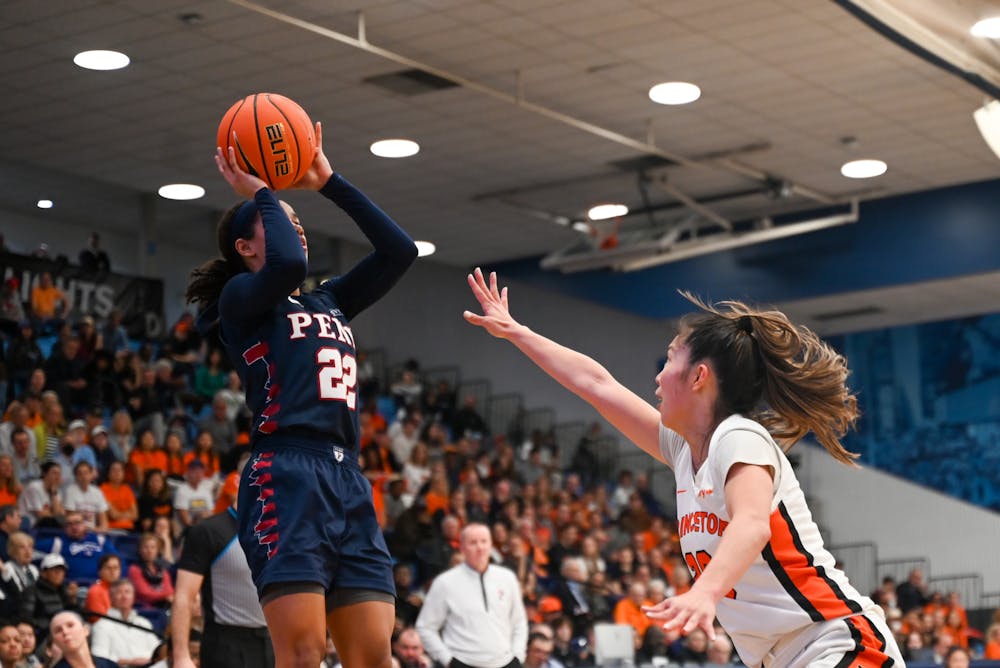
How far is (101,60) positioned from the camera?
13500 millimetres

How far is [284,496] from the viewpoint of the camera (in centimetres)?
426

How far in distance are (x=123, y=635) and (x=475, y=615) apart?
277 cm

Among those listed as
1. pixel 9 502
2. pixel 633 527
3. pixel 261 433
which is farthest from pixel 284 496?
pixel 633 527

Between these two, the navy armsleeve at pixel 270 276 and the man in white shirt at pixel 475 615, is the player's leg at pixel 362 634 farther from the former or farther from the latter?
the man in white shirt at pixel 475 615

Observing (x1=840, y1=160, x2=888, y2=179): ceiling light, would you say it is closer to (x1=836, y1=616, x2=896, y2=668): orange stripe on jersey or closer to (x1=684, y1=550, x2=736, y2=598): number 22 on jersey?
(x1=684, y1=550, x2=736, y2=598): number 22 on jersey

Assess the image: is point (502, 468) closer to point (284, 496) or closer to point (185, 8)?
point (185, 8)

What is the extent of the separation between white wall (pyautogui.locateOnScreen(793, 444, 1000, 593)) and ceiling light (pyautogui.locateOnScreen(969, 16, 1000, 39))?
10707 millimetres

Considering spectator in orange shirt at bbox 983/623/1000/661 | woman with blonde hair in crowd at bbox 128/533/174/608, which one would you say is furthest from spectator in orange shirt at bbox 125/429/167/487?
spectator in orange shirt at bbox 983/623/1000/661

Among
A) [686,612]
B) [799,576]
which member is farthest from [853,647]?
[686,612]

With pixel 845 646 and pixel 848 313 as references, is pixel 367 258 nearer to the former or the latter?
pixel 845 646

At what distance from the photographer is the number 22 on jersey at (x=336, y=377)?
440 centimetres

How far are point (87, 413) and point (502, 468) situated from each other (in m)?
6.51

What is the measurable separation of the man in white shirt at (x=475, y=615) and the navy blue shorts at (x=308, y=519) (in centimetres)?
547

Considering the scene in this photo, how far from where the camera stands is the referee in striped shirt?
21.3 feet
